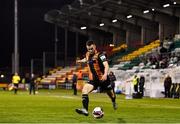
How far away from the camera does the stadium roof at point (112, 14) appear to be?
6450 centimetres

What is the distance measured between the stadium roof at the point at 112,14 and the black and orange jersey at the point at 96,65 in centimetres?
4383

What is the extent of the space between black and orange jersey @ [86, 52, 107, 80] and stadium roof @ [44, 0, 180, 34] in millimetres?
43826

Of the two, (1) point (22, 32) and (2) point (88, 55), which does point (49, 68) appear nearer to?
(1) point (22, 32)

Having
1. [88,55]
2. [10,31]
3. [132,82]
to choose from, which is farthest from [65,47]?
[88,55]

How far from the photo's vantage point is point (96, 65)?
17.2 m

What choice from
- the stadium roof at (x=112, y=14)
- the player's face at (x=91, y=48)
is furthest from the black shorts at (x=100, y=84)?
the stadium roof at (x=112, y=14)

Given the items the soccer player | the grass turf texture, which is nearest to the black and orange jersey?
the soccer player

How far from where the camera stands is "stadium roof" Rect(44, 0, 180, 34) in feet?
212

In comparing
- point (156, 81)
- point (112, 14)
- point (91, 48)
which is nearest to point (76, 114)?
point (91, 48)

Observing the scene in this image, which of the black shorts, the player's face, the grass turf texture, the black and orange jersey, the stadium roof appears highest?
the stadium roof

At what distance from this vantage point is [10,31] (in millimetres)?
84125

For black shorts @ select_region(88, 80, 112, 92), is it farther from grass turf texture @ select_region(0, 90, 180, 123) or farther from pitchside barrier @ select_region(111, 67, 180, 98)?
pitchside barrier @ select_region(111, 67, 180, 98)

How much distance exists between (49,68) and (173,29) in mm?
21043

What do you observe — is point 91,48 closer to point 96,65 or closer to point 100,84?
point 96,65
